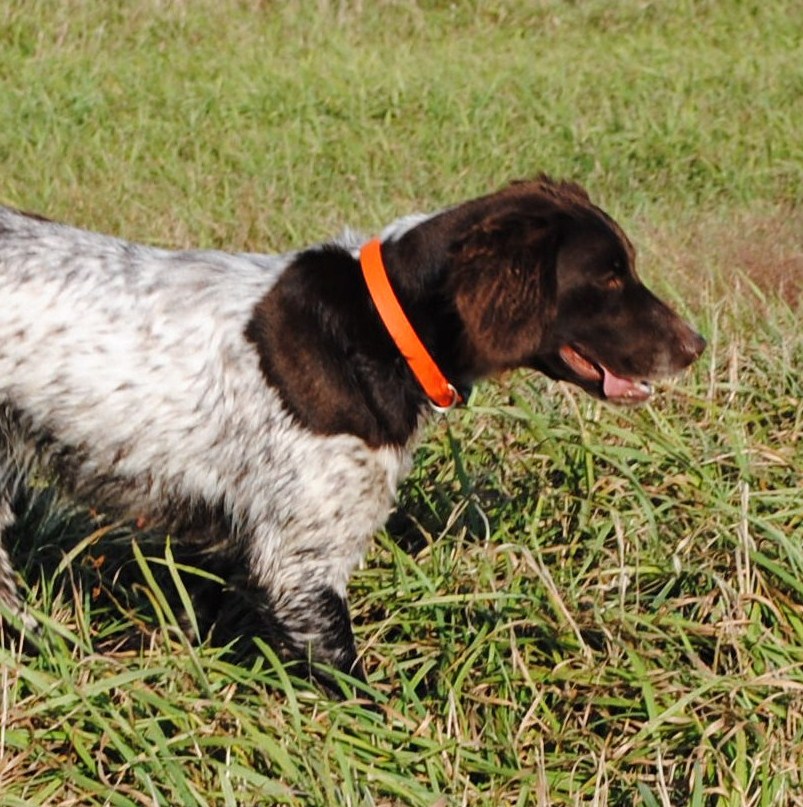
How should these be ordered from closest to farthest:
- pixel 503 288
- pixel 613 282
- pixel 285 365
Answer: pixel 503 288, pixel 285 365, pixel 613 282

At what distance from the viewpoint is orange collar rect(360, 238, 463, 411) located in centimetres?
383

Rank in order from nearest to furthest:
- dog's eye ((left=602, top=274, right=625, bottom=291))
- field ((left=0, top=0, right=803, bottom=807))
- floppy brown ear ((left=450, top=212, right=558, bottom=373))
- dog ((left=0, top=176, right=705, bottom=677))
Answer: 1. field ((left=0, top=0, right=803, bottom=807))
2. floppy brown ear ((left=450, top=212, right=558, bottom=373))
3. dog ((left=0, top=176, right=705, bottom=677))
4. dog's eye ((left=602, top=274, right=625, bottom=291))

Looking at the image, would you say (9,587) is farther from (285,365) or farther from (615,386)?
(615,386)

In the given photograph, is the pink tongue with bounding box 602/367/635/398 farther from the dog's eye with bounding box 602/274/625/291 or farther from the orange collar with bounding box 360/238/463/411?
the orange collar with bounding box 360/238/463/411

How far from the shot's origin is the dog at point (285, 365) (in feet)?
12.5

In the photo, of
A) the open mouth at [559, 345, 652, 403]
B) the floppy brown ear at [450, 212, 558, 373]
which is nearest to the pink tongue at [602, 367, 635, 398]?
the open mouth at [559, 345, 652, 403]

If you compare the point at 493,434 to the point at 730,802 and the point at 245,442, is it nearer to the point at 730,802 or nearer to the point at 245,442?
the point at 245,442

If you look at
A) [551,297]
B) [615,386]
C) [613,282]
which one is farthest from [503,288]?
[615,386]

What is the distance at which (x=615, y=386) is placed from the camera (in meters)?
4.07

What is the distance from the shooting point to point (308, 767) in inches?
131

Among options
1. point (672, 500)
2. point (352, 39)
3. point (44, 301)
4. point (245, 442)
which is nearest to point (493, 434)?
point (672, 500)

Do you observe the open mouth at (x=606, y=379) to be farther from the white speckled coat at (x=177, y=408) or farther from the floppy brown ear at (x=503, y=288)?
the white speckled coat at (x=177, y=408)

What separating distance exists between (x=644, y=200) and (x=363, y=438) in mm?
4549

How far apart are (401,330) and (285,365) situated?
0.96ft
